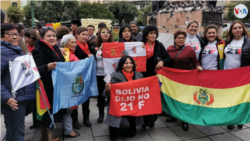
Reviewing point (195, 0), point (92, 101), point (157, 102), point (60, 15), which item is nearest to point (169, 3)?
point (195, 0)

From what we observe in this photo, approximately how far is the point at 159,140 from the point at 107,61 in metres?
1.80

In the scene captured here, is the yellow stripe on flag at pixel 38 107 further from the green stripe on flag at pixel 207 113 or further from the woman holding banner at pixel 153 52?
the green stripe on flag at pixel 207 113

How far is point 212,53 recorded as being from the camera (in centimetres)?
394

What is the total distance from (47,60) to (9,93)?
778 millimetres

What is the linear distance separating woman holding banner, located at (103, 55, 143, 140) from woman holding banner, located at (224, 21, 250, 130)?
1.81 meters

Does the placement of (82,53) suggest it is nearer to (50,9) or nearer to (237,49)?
(237,49)

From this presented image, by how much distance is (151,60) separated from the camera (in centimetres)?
408

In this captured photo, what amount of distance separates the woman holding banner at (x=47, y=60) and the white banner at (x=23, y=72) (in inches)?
6.3

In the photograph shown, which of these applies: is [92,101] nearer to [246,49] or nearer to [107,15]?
[246,49]

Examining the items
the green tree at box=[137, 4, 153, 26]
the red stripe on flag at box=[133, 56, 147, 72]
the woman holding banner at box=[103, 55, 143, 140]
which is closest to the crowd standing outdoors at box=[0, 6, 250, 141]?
the woman holding banner at box=[103, 55, 143, 140]

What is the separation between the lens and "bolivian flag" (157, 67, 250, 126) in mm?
3412

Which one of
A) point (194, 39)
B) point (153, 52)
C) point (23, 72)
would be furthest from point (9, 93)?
point (194, 39)

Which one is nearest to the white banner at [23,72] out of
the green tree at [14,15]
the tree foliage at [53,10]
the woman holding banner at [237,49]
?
the woman holding banner at [237,49]

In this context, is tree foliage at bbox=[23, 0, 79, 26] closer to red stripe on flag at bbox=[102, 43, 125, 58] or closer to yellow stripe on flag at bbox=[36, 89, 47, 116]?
red stripe on flag at bbox=[102, 43, 125, 58]
